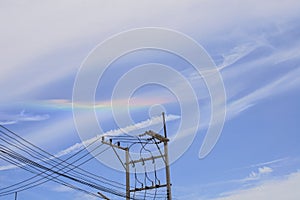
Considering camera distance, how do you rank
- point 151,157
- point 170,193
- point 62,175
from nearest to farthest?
1. point 62,175
2. point 170,193
3. point 151,157

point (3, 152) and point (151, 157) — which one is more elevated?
point (151, 157)

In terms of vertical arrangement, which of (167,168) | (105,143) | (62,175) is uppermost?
(105,143)

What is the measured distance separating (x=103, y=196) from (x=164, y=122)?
6.56 m

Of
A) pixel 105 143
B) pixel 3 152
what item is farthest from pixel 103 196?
pixel 3 152

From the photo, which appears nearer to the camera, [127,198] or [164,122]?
[127,198]

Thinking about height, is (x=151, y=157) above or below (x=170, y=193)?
above

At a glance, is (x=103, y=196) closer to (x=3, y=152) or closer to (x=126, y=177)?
(x=126, y=177)

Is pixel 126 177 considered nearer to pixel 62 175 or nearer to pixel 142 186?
pixel 142 186

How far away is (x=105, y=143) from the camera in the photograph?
29203 millimetres

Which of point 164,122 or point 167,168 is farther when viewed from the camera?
point 164,122

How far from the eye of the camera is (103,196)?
28516 mm

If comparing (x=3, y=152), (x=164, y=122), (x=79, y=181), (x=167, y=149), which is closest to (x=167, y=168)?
(x=167, y=149)

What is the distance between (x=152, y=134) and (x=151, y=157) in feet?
5.10

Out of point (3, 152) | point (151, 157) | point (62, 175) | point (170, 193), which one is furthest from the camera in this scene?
point (151, 157)
